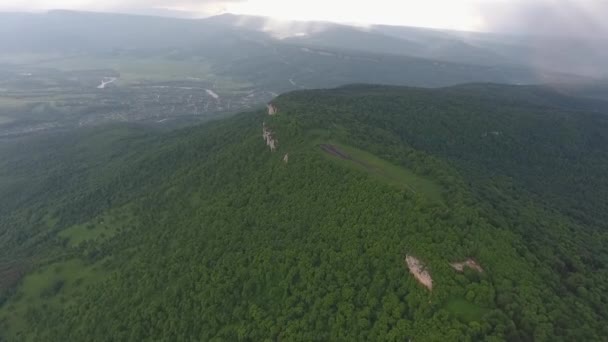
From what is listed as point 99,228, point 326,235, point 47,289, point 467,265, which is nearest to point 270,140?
point 326,235

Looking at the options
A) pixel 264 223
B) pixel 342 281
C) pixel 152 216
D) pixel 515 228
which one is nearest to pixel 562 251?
pixel 515 228

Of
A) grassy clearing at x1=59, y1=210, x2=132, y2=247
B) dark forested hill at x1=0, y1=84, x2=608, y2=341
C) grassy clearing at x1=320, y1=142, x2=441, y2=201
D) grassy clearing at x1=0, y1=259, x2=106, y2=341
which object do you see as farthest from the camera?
grassy clearing at x1=59, y1=210, x2=132, y2=247

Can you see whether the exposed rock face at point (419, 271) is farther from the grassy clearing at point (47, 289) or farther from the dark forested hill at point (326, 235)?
the grassy clearing at point (47, 289)

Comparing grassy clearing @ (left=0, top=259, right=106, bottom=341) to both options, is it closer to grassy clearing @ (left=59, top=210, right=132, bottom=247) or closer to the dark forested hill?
the dark forested hill

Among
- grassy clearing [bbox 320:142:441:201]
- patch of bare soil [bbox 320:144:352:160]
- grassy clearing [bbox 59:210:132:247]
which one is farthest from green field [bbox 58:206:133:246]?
grassy clearing [bbox 320:142:441:201]

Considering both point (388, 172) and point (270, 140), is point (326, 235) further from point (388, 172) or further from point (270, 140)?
point (270, 140)
